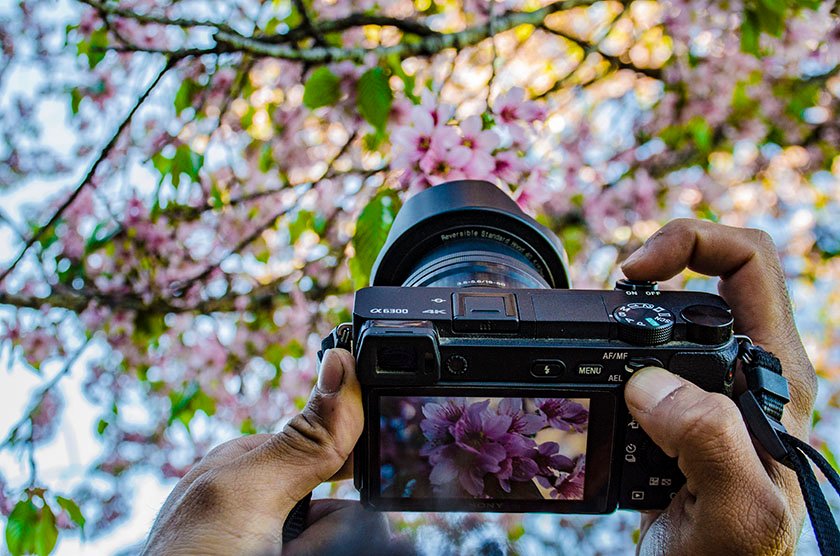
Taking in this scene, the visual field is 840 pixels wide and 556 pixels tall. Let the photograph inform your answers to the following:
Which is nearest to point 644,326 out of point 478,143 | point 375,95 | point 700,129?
point 478,143

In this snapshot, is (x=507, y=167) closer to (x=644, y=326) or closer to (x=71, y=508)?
(x=644, y=326)

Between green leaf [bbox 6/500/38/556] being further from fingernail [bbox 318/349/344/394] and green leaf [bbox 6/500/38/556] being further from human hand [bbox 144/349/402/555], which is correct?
fingernail [bbox 318/349/344/394]

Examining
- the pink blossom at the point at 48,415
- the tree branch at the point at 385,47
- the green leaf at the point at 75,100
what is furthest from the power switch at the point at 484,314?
the green leaf at the point at 75,100

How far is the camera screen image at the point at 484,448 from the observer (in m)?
0.90

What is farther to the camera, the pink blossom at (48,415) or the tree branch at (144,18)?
the pink blossom at (48,415)

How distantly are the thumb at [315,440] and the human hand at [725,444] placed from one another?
12.8 inches

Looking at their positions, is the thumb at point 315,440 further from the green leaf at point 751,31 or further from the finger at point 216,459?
the green leaf at point 751,31

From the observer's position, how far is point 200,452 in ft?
10.1

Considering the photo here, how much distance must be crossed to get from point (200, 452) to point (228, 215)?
109 centimetres

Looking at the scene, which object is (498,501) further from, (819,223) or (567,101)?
(819,223)

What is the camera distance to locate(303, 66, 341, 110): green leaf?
1.75m

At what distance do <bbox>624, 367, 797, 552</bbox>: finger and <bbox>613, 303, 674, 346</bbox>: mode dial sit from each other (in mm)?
50

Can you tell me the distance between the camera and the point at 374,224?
4.95 feet

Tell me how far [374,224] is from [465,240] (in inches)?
17.0
